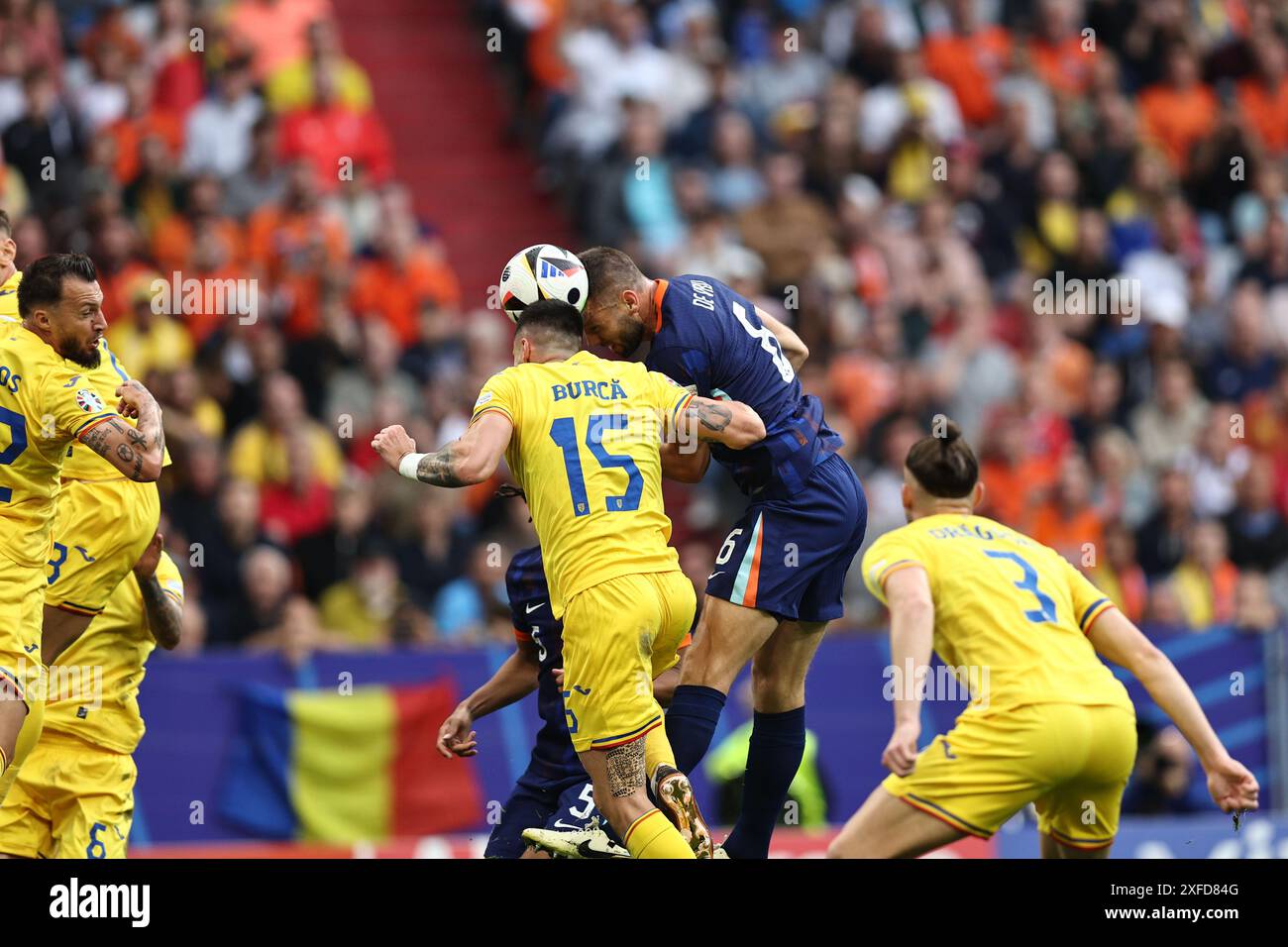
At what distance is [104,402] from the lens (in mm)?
8641

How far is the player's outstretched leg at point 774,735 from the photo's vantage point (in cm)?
948

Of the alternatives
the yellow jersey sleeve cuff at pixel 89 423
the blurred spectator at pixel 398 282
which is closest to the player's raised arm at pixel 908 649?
the yellow jersey sleeve cuff at pixel 89 423

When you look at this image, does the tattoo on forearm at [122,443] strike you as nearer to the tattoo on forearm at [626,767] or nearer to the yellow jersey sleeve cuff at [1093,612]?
the tattoo on forearm at [626,767]

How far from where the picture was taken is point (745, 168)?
60.7 ft

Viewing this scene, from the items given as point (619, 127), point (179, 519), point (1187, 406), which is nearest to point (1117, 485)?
point (1187, 406)

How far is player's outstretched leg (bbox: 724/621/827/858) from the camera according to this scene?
9.48 metres

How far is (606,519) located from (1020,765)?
81.3 inches

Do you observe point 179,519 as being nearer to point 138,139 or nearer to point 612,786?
point 138,139

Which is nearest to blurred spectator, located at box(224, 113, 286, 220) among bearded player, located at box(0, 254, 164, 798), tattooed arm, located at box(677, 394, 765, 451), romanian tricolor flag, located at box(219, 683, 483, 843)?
romanian tricolor flag, located at box(219, 683, 483, 843)

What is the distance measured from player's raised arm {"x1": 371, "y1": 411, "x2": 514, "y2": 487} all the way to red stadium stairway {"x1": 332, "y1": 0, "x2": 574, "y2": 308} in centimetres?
980

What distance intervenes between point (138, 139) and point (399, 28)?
4897 mm

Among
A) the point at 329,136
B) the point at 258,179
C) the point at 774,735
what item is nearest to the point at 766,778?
the point at 774,735

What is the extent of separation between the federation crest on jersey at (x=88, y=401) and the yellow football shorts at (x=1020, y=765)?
12.6 feet

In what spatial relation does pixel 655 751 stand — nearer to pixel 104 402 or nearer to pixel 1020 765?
pixel 1020 765
